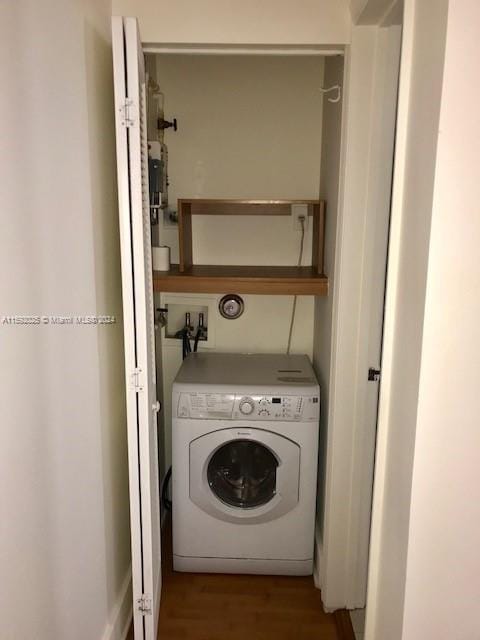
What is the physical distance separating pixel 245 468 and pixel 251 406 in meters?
0.40

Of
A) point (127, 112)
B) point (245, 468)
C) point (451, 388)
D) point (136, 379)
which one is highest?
point (127, 112)

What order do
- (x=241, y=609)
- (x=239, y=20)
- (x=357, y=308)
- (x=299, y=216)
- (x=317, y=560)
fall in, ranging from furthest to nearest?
(x=299, y=216) < (x=317, y=560) < (x=241, y=609) < (x=357, y=308) < (x=239, y=20)

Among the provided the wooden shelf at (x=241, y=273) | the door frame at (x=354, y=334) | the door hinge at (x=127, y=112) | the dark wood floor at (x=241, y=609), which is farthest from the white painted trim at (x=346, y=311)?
the door hinge at (x=127, y=112)

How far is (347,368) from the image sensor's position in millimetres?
1700

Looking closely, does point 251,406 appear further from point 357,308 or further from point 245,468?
point 357,308

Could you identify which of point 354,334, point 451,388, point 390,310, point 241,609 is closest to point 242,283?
point 354,334

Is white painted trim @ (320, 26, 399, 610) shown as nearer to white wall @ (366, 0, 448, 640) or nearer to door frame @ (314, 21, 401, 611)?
door frame @ (314, 21, 401, 611)

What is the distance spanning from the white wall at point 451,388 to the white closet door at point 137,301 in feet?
2.67

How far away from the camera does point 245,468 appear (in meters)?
2.19

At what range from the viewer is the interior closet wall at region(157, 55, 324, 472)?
2248mm

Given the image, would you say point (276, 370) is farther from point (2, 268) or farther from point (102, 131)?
point (2, 268)

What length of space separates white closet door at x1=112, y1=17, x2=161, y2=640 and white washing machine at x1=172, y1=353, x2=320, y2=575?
43 cm

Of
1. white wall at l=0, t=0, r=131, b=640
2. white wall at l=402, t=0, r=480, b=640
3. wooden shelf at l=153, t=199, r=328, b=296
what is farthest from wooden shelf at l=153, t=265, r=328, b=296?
white wall at l=402, t=0, r=480, b=640

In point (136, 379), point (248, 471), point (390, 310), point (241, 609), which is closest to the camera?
point (390, 310)
